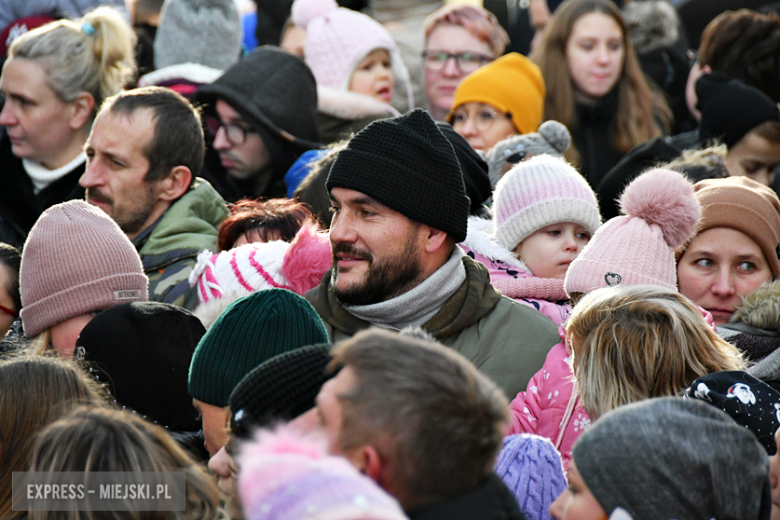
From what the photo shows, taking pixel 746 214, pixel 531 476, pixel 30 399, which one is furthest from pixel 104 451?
pixel 746 214

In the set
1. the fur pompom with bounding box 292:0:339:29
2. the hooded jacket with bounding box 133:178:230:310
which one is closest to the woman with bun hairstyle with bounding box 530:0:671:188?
the fur pompom with bounding box 292:0:339:29

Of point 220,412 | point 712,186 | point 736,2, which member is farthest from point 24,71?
point 736,2

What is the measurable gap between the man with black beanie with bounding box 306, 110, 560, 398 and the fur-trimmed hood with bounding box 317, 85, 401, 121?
266 centimetres

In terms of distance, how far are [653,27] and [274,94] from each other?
3.53 meters

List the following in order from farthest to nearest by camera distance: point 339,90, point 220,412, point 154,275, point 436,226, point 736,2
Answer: point 736,2
point 339,90
point 154,275
point 436,226
point 220,412

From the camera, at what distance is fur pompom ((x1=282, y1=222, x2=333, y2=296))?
156 inches

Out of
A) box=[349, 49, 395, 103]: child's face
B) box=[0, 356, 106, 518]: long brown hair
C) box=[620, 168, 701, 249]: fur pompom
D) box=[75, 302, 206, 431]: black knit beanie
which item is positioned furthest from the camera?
box=[349, 49, 395, 103]: child's face

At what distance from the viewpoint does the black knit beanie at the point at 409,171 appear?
362 cm

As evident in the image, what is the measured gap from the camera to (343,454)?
1.69 meters

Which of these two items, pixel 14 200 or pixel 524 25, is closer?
pixel 14 200

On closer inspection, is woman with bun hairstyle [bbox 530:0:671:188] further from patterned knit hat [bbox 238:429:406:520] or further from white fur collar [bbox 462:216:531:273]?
patterned knit hat [bbox 238:429:406:520]

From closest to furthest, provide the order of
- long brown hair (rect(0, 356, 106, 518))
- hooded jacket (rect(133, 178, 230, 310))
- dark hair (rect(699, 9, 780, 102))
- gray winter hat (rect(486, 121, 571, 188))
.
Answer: long brown hair (rect(0, 356, 106, 518))
hooded jacket (rect(133, 178, 230, 310))
gray winter hat (rect(486, 121, 571, 188))
dark hair (rect(699, 9, 780, 102))

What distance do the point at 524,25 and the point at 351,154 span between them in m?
5.31

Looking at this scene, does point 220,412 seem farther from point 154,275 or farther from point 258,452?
point 154,275
